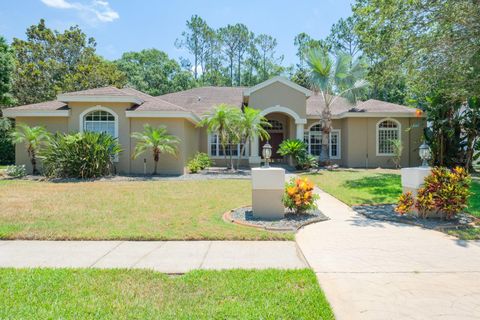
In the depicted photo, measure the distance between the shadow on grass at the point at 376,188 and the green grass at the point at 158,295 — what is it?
7133 millimetres

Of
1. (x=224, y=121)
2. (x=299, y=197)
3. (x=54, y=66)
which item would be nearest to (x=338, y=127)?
(x=224, y=121)

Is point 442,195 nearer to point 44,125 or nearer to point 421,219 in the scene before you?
point 421,219

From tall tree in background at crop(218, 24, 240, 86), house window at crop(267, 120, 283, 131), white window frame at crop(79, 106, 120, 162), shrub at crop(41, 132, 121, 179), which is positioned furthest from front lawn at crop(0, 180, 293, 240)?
tall tree in background at crop(218, 24, 240, 86)

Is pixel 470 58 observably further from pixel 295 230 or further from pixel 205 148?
pixel 205 148

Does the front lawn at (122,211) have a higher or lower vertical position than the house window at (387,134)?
lower

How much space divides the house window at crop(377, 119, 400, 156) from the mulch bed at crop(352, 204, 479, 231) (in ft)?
48.0

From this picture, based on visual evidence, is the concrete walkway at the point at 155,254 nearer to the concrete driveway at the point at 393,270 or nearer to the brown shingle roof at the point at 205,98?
the concrete driveway at the point at 393,270

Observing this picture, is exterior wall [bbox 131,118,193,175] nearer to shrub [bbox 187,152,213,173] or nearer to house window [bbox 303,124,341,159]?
shrub [bbox 187,152,213,173]

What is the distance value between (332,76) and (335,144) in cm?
542

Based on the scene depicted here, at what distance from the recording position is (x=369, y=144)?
902 inches

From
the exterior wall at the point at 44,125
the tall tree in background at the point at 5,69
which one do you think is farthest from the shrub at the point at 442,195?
the tall tree in background at the point at 5,69

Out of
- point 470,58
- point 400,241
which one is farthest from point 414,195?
point 470,58

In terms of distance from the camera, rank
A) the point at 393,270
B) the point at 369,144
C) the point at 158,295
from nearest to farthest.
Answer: the point at 158,295, the point at 393,270, the point at 369,144

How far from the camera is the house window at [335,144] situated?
24353mm
